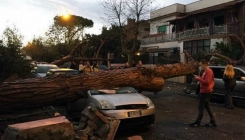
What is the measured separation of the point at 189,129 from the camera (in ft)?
21.9

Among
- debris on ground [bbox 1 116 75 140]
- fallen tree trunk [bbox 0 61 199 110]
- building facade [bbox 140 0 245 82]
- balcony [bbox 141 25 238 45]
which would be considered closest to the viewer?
debris on ground [bbox 1 116 75 140]

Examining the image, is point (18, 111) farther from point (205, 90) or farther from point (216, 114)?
point (216, 114)

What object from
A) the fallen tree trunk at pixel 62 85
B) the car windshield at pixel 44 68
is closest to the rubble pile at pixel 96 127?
the fallen tree trunk at pixel 62 85

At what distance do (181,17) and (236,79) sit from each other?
81.6 feet

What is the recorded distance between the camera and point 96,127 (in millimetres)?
5191

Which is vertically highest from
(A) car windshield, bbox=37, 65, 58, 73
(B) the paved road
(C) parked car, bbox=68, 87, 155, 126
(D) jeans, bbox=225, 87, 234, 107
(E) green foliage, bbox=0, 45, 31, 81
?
(E) green foliage, bbox=0, 45, 31, 81

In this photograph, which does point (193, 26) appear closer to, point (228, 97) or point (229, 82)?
point (229, 82)

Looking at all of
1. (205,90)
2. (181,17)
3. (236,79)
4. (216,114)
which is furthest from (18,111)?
(181,17)

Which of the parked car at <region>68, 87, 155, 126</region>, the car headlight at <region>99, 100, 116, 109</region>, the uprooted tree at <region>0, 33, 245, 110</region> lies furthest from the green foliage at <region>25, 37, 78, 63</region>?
the car headlight at <region>99, 100, 116, 109</region>

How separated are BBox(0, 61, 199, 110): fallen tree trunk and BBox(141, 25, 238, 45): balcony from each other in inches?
718

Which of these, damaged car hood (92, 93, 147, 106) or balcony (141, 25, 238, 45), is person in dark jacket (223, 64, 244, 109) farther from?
balcony (141, 25, 238, 45)

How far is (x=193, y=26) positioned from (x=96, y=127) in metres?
30.7

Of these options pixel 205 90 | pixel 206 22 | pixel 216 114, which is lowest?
pixel 216 114

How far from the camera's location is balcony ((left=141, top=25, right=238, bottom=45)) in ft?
84.7
